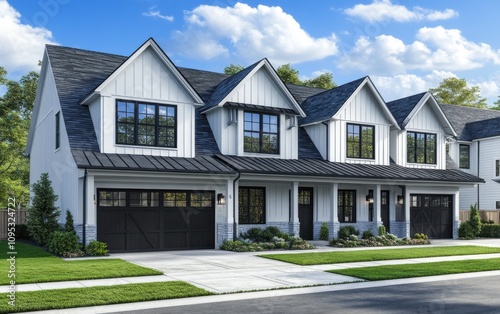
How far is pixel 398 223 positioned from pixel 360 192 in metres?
2.58

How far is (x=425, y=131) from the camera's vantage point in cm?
2998

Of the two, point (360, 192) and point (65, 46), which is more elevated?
point (65, 46)

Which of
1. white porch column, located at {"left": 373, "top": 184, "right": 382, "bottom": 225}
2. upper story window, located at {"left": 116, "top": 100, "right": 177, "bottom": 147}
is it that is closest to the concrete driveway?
upper story window, located at {"left": 116, "top": 100, "right": 177, "bottom": 147}

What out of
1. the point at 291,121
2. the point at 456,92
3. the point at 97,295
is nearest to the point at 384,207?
the point at 291,121

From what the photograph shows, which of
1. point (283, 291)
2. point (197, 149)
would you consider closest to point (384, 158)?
point (197, 149)

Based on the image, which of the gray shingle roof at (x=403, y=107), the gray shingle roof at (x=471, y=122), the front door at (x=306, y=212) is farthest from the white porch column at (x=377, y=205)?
the gray shingle roof at (x=471, y=122)

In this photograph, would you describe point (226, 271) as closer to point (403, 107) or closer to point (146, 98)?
point (146, 98)

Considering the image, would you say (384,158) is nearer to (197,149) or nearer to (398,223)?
(398,223)

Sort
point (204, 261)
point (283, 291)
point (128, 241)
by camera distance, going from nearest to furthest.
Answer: point (283, 291)
point (204, 261)
point (128, 241)

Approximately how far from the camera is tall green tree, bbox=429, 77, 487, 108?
214 ft

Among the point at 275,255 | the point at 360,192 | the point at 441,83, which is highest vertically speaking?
the point at 441,83

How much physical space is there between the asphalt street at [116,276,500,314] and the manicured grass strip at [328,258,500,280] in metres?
1.54

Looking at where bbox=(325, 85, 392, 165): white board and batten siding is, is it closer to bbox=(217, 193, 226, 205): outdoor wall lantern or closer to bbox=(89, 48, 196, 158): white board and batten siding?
bbox=(217, 193, 226, 205): outdoor wall lantern

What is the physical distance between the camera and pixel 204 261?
1739 cm
